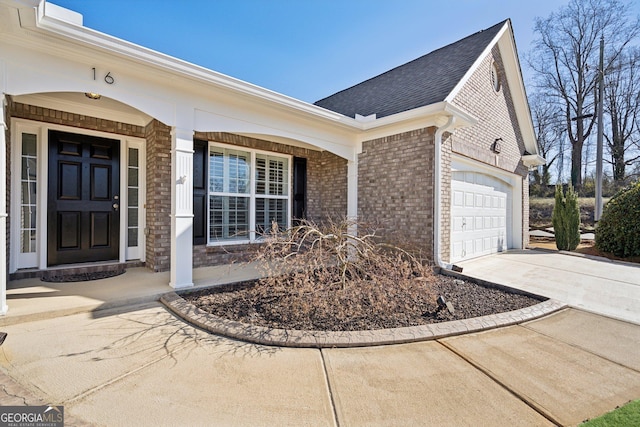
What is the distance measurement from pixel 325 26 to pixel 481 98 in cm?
473

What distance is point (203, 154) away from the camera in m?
5.89

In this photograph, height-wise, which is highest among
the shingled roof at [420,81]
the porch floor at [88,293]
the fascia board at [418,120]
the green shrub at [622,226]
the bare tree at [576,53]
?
the bare tree at [576,53]

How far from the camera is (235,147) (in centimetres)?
643

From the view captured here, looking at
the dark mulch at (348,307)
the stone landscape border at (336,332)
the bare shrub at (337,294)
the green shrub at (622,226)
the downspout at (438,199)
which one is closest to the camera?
the stone landscape border at (336,332)

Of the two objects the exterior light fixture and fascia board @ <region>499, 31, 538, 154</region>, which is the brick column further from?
fascia board @ <region>499, 31, 538, 154</region>

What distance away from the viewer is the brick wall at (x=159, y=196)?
5.25 metres

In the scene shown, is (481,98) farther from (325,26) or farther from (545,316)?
(545,316)

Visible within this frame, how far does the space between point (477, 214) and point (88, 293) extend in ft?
27.2

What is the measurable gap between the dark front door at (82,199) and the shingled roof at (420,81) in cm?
602

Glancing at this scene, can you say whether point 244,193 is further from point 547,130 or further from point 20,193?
point 547,130

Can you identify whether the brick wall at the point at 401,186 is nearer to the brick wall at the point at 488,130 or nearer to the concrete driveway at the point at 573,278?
the brick wall at the point at 488,130

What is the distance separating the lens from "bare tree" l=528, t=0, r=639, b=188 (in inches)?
661

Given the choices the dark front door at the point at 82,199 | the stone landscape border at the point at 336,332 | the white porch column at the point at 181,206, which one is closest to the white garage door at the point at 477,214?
the stone landscape border at the point at 336,332

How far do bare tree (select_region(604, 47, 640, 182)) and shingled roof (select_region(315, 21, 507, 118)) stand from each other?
1821 centimetres
